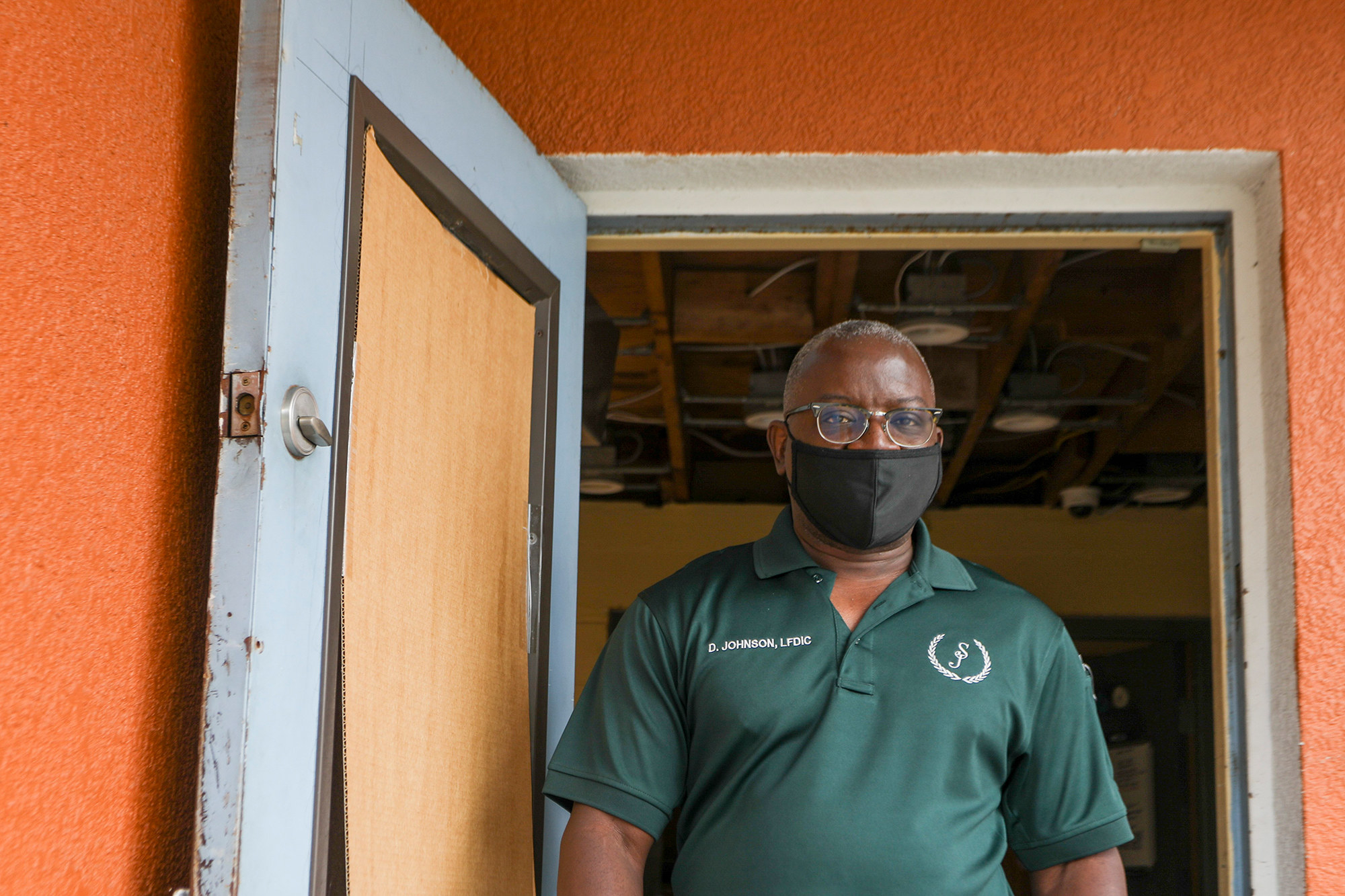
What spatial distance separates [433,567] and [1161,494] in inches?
200

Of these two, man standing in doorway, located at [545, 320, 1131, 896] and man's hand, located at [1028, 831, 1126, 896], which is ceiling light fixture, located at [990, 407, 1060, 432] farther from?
man's hand, located at [1028, 831, 1126, 896]

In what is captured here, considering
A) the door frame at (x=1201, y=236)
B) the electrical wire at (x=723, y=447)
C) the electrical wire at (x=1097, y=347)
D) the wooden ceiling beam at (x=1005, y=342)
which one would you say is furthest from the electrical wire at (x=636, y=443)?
the door frame at (x=1201, y=236)

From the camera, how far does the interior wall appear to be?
6.37m

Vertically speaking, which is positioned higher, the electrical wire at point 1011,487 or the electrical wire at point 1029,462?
the electrical wire at point 1029,462

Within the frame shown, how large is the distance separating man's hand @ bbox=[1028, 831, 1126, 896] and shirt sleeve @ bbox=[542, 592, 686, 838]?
56cm

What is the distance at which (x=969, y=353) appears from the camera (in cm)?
466

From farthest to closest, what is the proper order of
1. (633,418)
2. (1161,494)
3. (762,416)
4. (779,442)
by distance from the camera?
1. (1161,494)
2. (633,418)
3. (762,416)
4. (779,442)

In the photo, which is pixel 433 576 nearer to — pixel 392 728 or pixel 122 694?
pixel 392 728

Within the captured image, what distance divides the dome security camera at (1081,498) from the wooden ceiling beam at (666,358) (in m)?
1.99

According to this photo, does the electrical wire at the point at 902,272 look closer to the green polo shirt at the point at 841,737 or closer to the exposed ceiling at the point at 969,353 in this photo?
the exposed ceiling at the point at 969,353

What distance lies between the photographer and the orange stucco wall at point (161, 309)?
41.3 inches

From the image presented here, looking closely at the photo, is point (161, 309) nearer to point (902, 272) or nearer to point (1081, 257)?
point (902, 272)

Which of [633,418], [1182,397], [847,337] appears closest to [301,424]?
[847,337]

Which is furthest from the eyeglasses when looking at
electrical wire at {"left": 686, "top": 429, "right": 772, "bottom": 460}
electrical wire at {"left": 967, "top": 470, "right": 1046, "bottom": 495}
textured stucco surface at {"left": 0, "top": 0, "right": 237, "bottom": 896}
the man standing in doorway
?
electrical wire at {"left": 967, "top": 470, "right": 1046, "bottom": 495}
